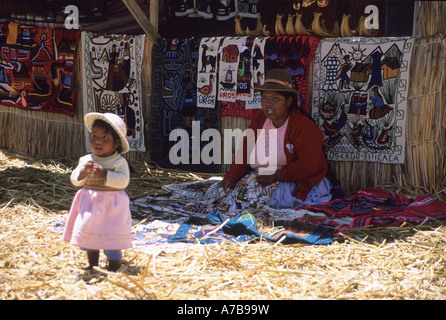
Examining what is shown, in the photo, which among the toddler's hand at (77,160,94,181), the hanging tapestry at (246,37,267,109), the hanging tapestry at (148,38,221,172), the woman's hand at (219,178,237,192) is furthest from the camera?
the hanging tapestry at (148,38,221,172)

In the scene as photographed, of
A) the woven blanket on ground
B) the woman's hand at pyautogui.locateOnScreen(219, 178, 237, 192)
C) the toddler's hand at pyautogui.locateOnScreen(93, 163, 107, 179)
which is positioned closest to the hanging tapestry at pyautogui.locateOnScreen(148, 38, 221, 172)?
the woven blanket on ground

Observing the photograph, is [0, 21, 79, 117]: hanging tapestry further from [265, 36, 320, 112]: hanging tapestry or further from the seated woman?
the seated woman

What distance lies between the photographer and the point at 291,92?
525cm

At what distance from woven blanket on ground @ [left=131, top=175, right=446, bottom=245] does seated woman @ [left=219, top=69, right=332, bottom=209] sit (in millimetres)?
129

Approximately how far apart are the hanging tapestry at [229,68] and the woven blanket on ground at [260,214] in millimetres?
1133

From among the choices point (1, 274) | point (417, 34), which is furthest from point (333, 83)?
point (1, 274)

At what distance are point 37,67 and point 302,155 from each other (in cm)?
406

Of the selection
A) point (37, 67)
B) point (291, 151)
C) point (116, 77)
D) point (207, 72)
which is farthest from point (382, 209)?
point (37, 67)

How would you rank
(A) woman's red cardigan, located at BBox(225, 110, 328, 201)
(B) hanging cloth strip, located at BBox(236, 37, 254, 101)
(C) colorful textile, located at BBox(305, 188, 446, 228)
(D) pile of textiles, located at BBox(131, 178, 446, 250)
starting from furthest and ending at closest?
1. (B) hanging cloth strip, located at BBox(236, 37, 254, 101)
2. (A) woman's red cardigan, located at BBox(225, 110, 328, 201)
3. (C) colorful textile, located at BBox(305, 188, 446, 228)
4. (D) pile of textiles, located at BBox(131, 178, 446, 250)

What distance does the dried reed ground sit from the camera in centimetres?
308

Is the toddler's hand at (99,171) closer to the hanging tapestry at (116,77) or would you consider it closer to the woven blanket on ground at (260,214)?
the woven blanket on ground at (260,214)

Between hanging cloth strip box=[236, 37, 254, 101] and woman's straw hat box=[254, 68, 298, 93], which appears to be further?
hanging cloth strip box=[236, 37, 254, 101]

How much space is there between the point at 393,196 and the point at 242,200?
1376mm

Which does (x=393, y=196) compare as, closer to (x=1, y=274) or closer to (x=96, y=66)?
(x=1, y=274)
